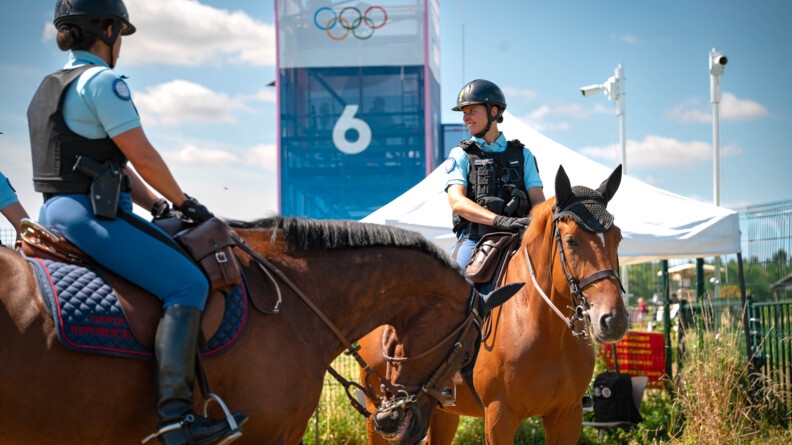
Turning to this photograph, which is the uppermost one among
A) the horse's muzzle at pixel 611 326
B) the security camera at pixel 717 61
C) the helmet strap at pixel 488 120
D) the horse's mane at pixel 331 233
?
the security camera at pixel 717 61

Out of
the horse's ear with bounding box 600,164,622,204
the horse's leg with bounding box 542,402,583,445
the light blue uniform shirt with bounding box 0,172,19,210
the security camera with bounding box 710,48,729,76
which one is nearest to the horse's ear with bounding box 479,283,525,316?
the horse's ear with bounding box 600,164,622,204

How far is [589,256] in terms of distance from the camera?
515 centimetres

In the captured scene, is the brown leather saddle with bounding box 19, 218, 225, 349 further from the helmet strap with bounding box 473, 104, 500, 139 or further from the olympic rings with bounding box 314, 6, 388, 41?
the olympic rings with bounding box 314, 6, 388, 41

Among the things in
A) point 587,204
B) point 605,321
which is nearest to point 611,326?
point 605,321

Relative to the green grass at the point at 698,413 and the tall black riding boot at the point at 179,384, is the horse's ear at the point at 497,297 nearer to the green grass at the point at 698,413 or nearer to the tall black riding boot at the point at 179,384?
the tall black riding boot at the point at 179,384

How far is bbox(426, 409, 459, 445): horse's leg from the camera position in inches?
260

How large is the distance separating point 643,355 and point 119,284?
873 cm

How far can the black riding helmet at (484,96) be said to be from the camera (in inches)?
253

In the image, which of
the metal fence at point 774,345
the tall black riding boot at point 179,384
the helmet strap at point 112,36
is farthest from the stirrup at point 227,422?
the metal fence at point 774,345

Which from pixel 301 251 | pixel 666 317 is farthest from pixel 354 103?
pixel 301 251

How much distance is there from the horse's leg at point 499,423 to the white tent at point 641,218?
3702mm

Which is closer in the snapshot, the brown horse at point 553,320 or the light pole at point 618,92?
the brown horse at point 553,320

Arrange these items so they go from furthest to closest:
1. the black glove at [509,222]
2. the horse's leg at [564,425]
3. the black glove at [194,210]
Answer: the black glove at [509,222] < the horse's leg at [564,425] < the black glove at [194,210]

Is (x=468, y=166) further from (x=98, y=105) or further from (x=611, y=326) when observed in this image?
(x=98, y=105)
